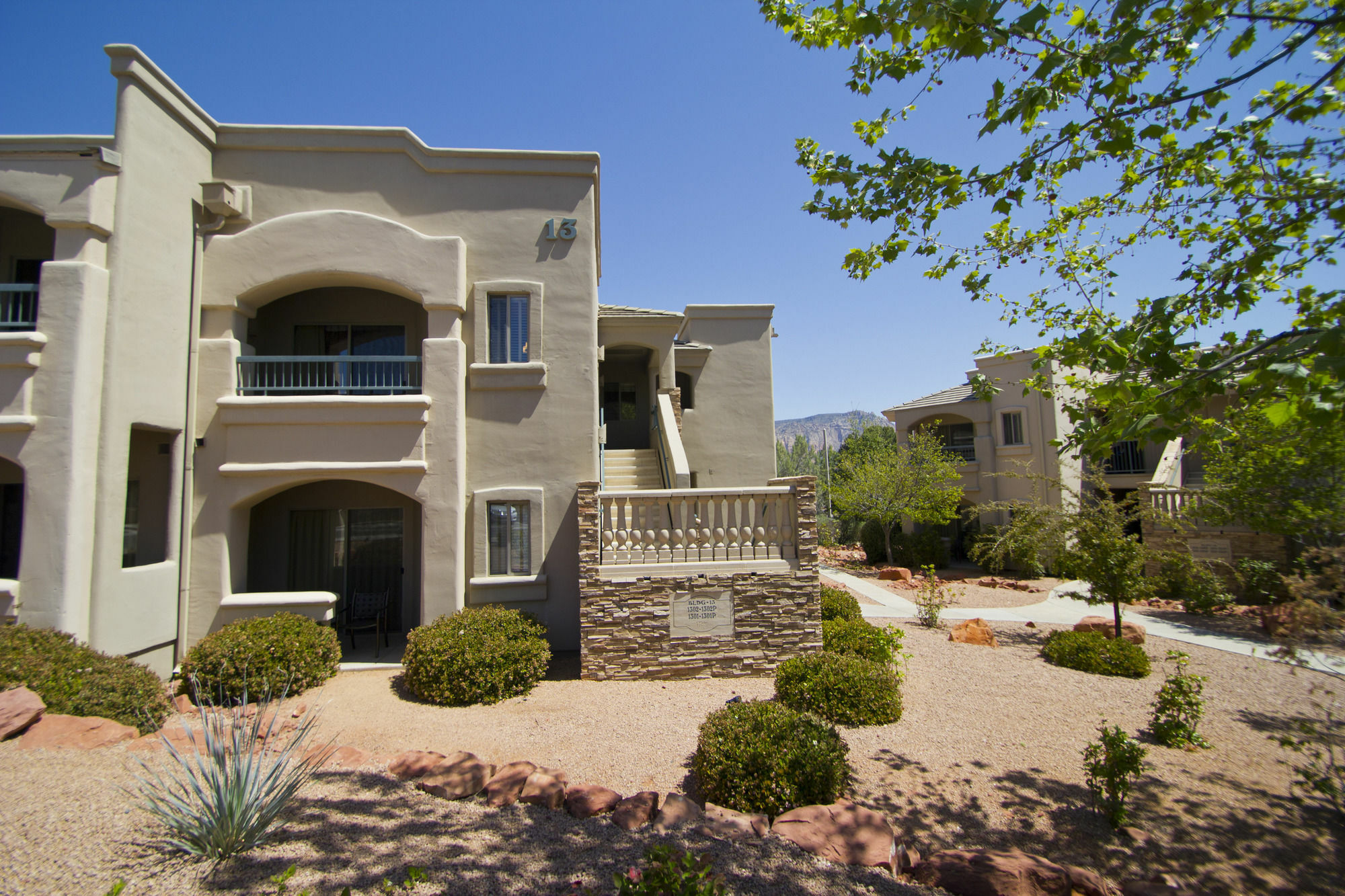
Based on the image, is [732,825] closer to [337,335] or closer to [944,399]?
[337,335]

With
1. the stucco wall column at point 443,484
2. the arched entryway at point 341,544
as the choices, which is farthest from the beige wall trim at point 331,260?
the arched entryway at point 341,544

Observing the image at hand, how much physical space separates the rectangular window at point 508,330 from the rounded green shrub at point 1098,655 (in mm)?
10884

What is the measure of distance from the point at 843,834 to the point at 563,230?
1093cm

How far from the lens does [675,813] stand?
5.57 meters

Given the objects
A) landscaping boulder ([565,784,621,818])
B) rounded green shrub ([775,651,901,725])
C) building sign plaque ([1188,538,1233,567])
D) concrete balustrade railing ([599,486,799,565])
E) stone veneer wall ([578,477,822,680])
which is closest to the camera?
landscaping boulder ([565,784,621,818])

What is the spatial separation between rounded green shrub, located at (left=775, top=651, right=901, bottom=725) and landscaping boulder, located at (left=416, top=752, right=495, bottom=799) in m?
3.85

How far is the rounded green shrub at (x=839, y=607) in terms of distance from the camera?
12141 millimetres

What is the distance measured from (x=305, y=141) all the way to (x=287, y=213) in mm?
1392

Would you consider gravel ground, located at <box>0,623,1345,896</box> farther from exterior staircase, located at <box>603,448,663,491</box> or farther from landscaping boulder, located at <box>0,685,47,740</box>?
exterior staircase, located at <box>603,448,663,491</box>

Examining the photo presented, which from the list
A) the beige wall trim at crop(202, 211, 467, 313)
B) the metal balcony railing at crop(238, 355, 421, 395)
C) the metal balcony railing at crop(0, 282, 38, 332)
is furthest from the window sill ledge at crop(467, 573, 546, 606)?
the metal balcony railing at crop(0, 282, 38, 332)

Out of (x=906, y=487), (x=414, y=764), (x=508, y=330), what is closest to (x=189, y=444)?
(x=508, y=330)

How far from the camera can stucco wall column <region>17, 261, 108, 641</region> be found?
8.75m

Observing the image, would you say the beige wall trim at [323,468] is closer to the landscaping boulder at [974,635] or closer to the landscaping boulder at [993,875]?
the landscaping boulder at [993,875]

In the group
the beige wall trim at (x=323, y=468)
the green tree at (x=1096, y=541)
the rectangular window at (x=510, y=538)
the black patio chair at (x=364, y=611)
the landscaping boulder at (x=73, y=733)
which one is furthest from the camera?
the black patio chair at (x=364, y=611)
